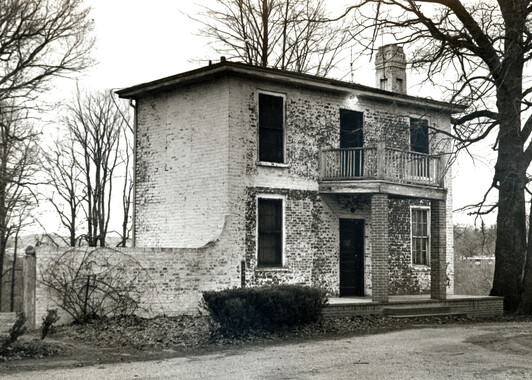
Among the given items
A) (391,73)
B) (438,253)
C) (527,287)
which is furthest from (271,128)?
(527,287)

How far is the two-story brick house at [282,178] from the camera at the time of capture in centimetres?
1958

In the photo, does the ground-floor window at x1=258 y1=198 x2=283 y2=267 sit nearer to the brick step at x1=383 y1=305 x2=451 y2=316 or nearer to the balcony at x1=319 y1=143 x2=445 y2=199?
the balcony at x1=319 y1=143 x2=445 y2=199

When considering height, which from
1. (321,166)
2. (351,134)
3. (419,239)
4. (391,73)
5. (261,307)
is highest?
(391,73)

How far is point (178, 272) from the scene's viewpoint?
18.1m

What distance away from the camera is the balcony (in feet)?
64.8

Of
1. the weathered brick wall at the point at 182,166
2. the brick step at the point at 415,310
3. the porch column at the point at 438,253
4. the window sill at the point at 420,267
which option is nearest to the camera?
the brick step at the point at 415,310

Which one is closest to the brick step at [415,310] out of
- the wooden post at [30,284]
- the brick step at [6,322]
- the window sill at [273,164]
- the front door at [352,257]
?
the front door at [352,257]

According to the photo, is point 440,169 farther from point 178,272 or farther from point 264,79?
point 178,272

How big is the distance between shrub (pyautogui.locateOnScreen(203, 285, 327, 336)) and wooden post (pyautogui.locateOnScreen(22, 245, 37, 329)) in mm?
4303

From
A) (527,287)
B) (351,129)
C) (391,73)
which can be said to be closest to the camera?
(527,287)

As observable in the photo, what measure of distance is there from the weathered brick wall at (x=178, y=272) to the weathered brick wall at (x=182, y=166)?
3.34 feet

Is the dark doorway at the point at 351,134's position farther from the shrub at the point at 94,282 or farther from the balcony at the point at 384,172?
the shrub at the point at 94,282

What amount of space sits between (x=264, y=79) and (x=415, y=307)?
26.2 feet

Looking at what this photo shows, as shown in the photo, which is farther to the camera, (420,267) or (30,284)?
(420,267)
